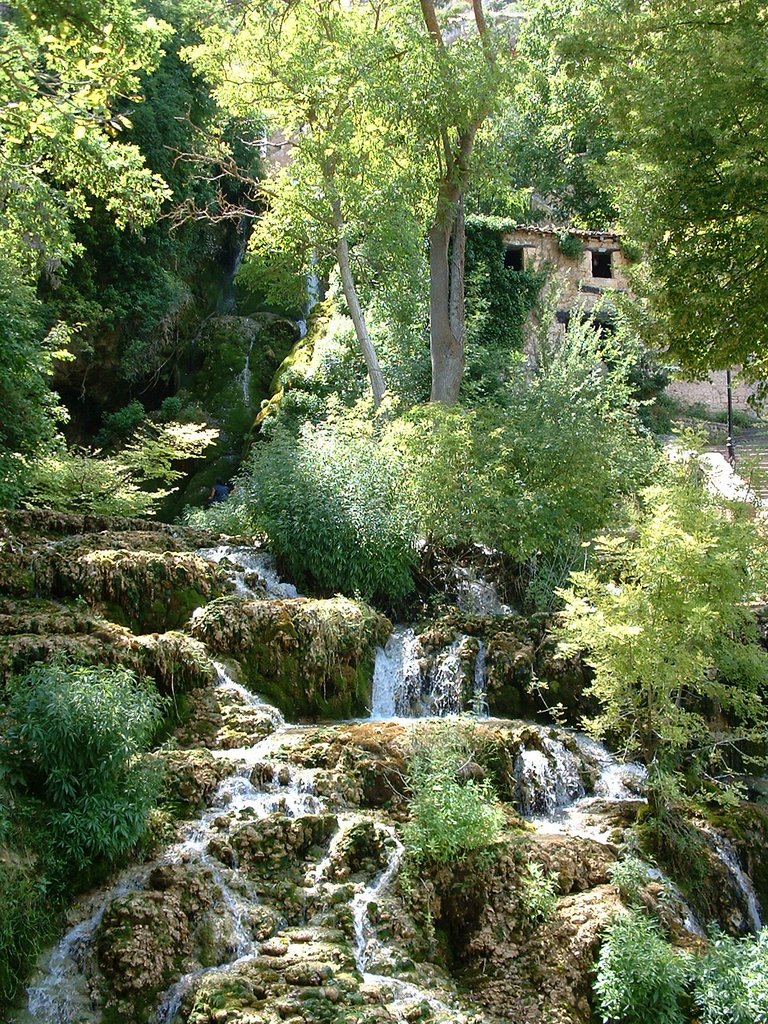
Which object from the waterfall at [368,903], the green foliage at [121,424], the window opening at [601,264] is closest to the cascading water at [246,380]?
the green foliage at [121,424]

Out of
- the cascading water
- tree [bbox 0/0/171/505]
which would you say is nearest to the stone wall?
the cascading water

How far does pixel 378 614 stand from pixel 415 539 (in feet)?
7.29

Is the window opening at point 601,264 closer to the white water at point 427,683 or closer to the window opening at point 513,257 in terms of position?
the window opening at point 513,257

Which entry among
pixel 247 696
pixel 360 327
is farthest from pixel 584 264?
pixel 247 696

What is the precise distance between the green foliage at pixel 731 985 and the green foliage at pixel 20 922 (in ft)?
15.8

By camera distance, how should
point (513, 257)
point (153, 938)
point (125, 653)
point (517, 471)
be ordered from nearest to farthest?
point (153, 938) → point (125, 653) → point (517, 471) → point (513, 257)

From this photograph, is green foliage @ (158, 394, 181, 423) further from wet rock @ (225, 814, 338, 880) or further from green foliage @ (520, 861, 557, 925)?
green foliage @ (520, 861, 557, 925)

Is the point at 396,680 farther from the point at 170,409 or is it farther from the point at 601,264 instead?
the point at 601,264

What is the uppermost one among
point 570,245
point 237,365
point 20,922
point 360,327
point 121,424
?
point 570,245

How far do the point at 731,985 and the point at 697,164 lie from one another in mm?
8931

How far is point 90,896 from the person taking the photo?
6656 mm

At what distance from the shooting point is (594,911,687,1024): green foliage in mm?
6555

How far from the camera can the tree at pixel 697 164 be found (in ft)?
33.6

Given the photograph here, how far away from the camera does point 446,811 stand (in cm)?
751
